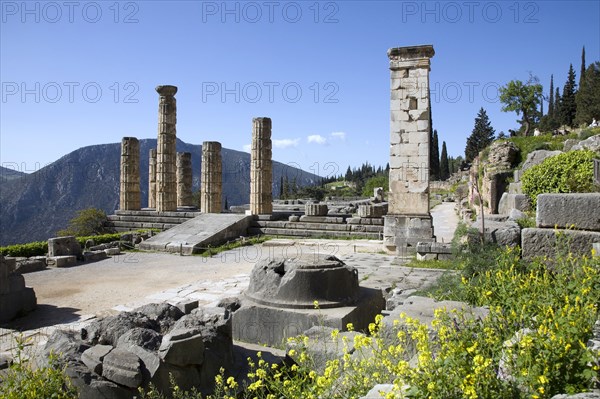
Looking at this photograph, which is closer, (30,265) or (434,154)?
(30,265)

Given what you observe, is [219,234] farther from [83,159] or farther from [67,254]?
[83,159]

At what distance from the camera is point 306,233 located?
16.3 m

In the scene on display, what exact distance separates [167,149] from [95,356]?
17.4 m

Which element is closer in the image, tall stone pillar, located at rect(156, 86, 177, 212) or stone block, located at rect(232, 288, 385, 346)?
stone block, located at rect(232, 288, 385, 346)

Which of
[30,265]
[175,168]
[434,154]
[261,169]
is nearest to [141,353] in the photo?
[30,265]

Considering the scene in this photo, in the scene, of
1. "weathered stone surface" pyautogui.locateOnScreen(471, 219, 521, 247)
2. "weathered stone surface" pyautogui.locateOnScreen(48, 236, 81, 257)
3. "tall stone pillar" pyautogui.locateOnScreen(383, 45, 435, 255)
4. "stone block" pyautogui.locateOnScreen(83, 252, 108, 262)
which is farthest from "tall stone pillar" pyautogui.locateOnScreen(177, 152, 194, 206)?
"weathered stone surface" pyautogui.locateOnScreen(471, 219, 521, 247)

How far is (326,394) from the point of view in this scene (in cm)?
275

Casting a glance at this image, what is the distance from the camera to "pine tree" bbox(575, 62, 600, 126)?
37.4m

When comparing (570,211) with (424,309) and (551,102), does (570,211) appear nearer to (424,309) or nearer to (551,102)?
(424,309)

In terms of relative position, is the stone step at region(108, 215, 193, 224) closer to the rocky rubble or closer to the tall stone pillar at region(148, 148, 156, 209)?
the tall stone pillar at region(148, 148, 156, 209)

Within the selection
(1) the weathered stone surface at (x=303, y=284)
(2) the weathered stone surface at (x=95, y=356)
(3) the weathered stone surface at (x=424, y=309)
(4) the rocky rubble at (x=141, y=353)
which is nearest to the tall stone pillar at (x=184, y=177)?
(1) the weathered stone surface at (x=303, y=284)

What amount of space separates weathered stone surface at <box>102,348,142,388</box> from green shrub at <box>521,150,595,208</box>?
9429 millimetres

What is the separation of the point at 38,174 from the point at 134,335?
472 ft

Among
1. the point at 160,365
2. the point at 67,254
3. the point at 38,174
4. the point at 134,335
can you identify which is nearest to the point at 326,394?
the point at 160,365
